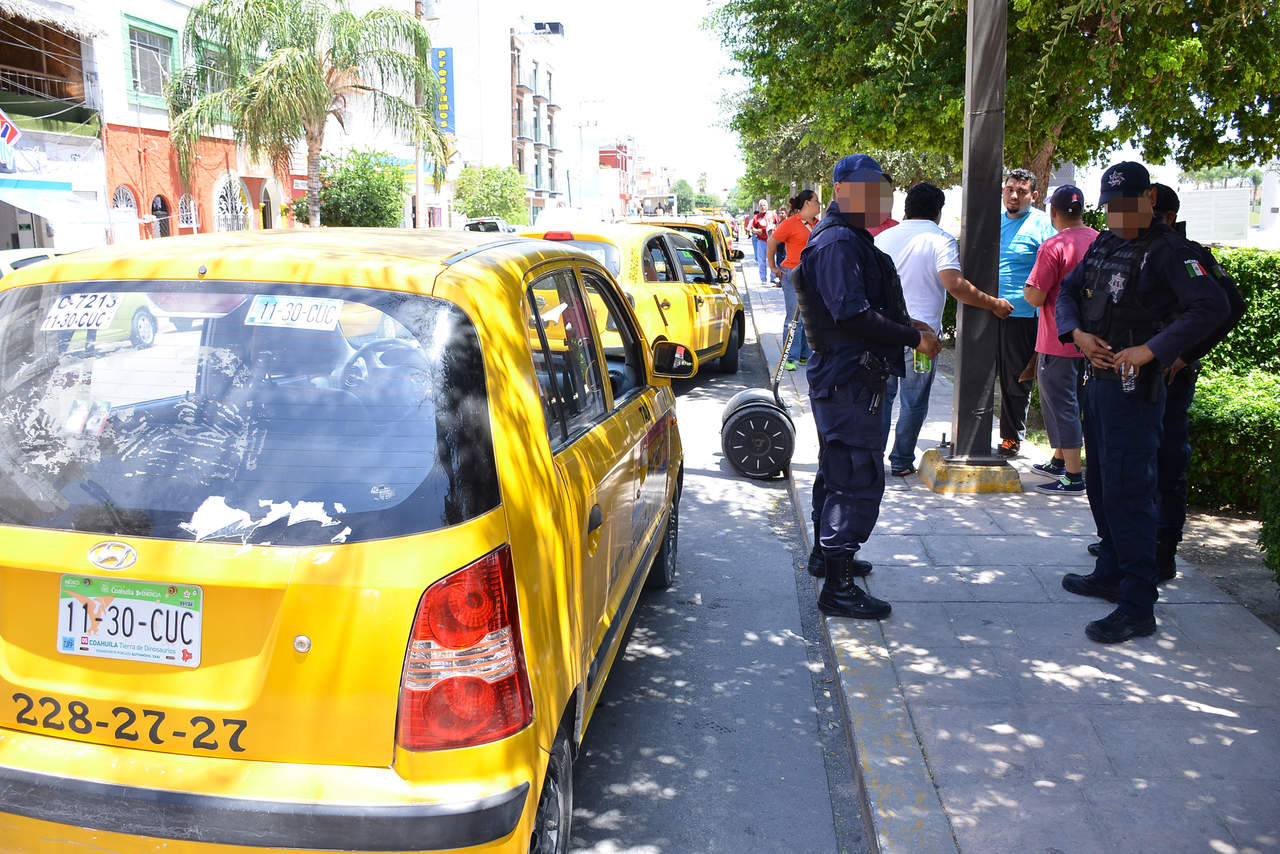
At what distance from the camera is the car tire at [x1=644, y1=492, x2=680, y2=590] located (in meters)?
5.38

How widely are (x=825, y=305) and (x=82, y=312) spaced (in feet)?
9.80

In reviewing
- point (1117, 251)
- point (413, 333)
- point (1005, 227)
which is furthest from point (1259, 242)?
point (413, 333)

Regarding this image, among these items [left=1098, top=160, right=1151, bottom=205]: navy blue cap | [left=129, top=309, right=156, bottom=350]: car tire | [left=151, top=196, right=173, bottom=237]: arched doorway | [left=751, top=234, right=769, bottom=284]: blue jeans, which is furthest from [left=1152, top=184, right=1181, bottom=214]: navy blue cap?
[left=151, top=196, right=173, bottom=237]: arched doorway

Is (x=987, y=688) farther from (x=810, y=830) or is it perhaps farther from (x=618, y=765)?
(x=618, y=765)

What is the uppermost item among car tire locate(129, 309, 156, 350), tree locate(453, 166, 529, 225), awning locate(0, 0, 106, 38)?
awning locate(0, 0, 106, 38)

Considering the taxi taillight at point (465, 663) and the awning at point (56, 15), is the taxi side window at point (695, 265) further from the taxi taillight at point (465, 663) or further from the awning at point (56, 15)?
the awning at point (56, 15)

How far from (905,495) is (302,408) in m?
5.26

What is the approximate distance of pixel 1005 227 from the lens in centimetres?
752

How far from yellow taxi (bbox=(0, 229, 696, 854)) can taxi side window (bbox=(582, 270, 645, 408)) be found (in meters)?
1.58

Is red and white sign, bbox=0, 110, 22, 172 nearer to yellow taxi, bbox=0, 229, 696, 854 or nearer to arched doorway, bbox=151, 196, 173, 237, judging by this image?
arched doorway, bbox=151, 196, 173, 237

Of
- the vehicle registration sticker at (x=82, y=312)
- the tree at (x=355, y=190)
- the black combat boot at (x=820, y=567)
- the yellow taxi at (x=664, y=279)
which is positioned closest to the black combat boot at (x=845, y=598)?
the black combat boot at (x=820, y=567)

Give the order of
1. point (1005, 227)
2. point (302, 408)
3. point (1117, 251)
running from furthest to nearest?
point (1005, 227), point (1117, 251), point (302, 408)

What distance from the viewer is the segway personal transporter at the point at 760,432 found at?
301 inches

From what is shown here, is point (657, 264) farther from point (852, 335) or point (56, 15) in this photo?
point (56, 15)
